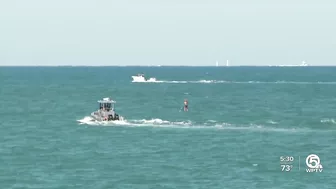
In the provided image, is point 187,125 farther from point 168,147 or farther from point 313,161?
point 313,161

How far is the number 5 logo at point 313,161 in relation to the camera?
253 ft

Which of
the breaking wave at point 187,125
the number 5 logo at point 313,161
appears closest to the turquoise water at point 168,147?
the breaking wave at point 187,125

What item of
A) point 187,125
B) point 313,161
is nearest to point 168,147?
point 313,161

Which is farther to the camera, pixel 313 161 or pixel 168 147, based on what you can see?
pixel 168 147

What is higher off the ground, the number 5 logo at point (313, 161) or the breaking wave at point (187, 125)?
the breaking wave at point (187, 125)

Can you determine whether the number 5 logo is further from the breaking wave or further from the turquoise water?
→ the breaking wave

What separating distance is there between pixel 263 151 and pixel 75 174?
23602mm

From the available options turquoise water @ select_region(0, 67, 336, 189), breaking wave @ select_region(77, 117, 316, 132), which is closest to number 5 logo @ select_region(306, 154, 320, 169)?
turquoise water @ select_region(0, 67, 336, 189)

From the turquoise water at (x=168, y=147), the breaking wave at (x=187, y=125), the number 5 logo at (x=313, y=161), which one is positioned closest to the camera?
the turquoise water at (x=168, y=147)

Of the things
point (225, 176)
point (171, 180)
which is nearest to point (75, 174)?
point (171, 180)

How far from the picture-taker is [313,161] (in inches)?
3199

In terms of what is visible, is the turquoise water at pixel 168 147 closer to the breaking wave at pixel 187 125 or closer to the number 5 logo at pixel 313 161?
the breaking wave at pixel 187 125

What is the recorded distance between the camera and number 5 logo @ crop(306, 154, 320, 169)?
253ft

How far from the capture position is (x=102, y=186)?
67.6 metres
